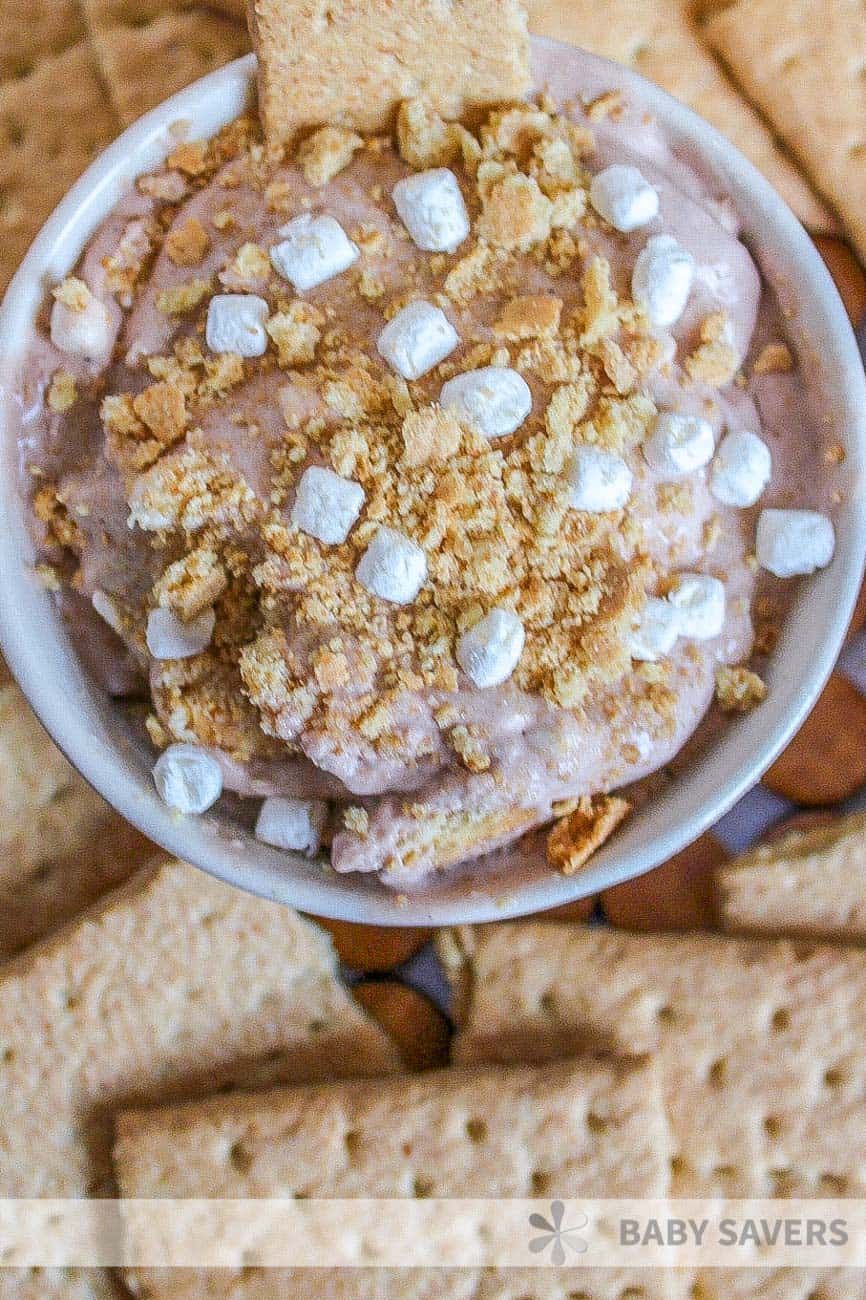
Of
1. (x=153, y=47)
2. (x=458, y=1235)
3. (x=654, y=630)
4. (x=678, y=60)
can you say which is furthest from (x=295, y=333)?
(x=458, y=1235)

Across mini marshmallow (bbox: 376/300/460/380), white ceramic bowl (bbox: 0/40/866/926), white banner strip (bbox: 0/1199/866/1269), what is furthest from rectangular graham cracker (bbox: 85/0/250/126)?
white banner strip (bbox: 0/1199/866/1269)

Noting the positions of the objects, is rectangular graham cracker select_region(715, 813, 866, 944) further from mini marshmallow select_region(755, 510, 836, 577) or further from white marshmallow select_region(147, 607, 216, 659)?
white marshmallow select_region(147, 607, 216, 659)

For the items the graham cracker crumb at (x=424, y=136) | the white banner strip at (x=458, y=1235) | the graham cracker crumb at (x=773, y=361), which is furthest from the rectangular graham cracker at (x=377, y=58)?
the white banner strip at (x=458, y=1235)

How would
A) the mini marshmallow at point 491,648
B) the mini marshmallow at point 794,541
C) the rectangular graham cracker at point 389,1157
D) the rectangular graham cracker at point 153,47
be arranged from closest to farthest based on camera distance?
the mini marshmallow at point 491,648 < the mini marshmallow at point 794,541 < the rectangular graham cracker at point 389,1157 < the rectangular graham cracker at point 153,47

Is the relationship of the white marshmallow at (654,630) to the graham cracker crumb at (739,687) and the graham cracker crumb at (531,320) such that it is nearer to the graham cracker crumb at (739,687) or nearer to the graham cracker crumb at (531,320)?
the graham cracker crumb at (739,687)

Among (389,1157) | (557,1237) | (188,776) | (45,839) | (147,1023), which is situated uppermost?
(188,776)

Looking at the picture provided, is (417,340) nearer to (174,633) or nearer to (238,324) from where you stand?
(238,324)
